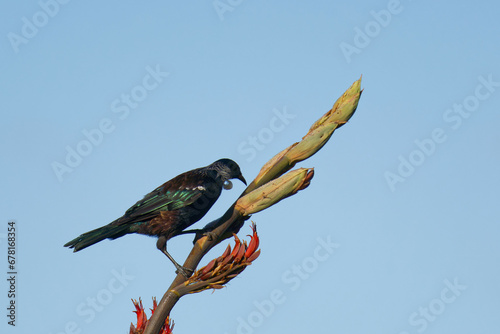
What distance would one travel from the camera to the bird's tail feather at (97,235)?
4.65m

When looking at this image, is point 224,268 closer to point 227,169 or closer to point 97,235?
point 97,235

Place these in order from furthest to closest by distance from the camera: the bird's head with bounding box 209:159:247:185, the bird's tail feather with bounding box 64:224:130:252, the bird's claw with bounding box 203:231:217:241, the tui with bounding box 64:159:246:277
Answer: the bird's head with bounding box 209:159:247:185 < the tui with bounding box 64:159:246:277 < the bird's tail feather with bounding box 64:224:130:252 < the bird's claw with bounding box 203:231:217:241

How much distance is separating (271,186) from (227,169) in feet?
6.34

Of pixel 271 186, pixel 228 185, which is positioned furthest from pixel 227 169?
pixel 271 186

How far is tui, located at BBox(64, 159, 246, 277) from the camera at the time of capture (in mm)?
5102

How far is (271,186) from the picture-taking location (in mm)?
3432

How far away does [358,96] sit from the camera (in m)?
3.67

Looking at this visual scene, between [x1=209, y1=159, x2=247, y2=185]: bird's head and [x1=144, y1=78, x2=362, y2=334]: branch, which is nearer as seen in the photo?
[x1=144, y1=78, x2=362, y2=334]: branch

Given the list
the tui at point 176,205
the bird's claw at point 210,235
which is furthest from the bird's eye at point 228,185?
the bird's claw at point 210,235

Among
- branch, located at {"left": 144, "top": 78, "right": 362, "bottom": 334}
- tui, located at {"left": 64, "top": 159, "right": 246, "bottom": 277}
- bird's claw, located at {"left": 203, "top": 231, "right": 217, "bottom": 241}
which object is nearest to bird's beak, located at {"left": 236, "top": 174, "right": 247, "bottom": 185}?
tui, located at {"left": 64, "top": 159, "right": 246, "bottom": 277}

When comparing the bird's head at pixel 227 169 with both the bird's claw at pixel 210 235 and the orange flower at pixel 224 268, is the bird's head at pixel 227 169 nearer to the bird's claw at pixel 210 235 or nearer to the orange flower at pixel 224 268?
the bird's claw at pixel 210 235

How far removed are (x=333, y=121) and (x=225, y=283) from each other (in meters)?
1.20

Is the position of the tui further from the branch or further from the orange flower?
the orange flower

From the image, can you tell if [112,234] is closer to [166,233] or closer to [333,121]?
[166,233]
